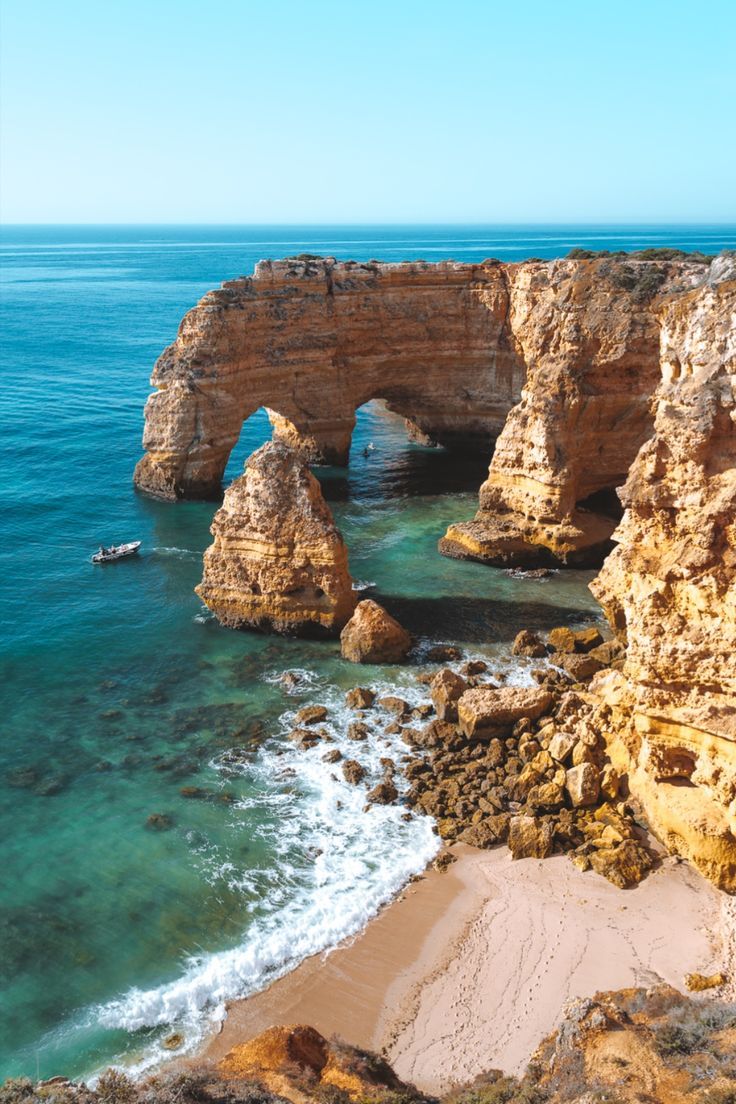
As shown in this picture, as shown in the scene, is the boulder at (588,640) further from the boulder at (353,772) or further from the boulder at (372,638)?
the boulder at (353,772)

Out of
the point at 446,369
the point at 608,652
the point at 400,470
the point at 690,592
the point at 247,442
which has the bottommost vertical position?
the point at 608,652

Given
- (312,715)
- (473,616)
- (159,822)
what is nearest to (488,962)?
(159,822)

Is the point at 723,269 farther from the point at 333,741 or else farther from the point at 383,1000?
the point at 383,1000

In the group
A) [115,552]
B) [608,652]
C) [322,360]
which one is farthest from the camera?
[322,360]

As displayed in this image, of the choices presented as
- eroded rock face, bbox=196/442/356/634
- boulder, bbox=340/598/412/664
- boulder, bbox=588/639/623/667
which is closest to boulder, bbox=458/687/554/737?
boulder, bbox=588/639/623/667

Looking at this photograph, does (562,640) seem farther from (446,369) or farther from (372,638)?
(446,369)

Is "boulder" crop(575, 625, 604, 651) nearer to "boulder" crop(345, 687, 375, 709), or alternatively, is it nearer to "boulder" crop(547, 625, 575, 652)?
"boulder" crop(547, 625, 575, 652)
